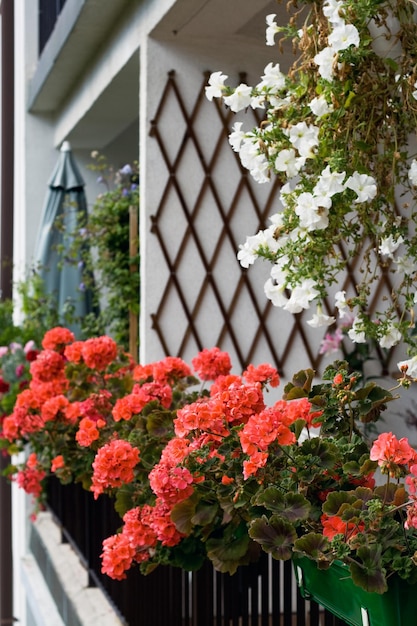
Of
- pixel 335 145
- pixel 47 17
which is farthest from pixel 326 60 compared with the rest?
pixel 47 17

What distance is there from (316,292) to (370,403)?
30 cm

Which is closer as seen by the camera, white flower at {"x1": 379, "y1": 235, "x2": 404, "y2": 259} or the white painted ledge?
white flower at {"x1": 379, "y1": 235, "x2": 404, "y2": 259}

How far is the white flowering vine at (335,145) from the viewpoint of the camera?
1.73m

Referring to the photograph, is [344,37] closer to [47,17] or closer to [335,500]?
[335,500]

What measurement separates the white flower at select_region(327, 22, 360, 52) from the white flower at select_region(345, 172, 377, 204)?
0.24 m

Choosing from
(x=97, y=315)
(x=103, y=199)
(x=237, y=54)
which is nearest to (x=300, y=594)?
(x=237, y=54)

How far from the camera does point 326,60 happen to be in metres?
1.72

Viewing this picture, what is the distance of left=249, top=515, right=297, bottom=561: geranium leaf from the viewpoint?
4.71 feet

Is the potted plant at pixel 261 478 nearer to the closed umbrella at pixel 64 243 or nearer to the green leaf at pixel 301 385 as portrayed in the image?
the green leaf at pixel 301 385

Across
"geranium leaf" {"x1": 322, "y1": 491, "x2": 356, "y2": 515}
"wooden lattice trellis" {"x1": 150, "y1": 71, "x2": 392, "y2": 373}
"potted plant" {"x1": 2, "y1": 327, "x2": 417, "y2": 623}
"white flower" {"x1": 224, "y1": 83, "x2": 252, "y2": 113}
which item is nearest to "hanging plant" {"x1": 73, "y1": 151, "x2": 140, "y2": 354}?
"wooden lattice trellis" {"x1": 150, "y1": 71, "x2": 392, "y2": 373}

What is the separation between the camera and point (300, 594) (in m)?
1.67

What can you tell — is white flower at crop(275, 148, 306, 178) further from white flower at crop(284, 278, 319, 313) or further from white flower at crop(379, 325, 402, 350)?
white flower at crop(379, 325, 402, 350)

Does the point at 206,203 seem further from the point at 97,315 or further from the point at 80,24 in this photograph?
the point at 97,315

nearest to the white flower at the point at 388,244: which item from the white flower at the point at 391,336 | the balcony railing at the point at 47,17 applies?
the white flower at the point at 391,336
